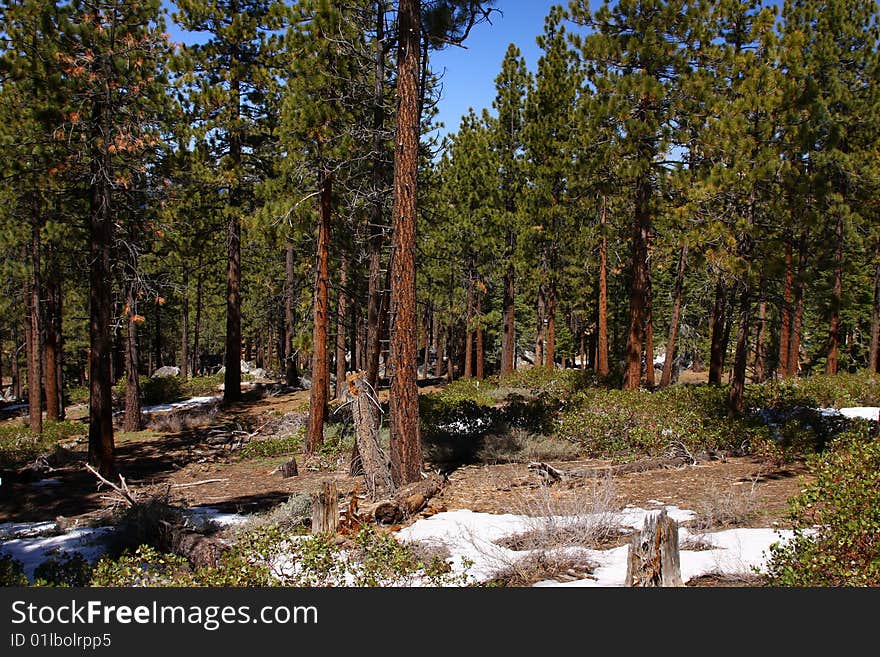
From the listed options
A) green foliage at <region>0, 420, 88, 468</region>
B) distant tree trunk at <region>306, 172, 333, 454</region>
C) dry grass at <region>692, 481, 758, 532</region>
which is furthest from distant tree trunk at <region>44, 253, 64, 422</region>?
dry grass at <region>692, 481, 758, 532</region>

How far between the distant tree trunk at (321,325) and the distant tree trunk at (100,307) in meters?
4.00

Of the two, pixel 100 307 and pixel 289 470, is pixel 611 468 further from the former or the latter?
pixel 100 307

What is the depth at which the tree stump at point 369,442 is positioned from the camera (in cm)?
909

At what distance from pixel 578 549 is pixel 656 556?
151 centimetres

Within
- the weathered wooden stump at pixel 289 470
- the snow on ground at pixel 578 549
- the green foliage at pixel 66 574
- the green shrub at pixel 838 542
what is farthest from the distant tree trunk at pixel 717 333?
the green foliage at pixel 66 574

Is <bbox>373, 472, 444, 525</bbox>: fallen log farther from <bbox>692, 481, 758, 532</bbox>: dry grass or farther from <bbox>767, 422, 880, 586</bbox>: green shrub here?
<bbox>767, 422, 880, 586</bbox>: green shrub

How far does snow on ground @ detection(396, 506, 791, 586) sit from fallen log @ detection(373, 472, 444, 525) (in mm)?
329

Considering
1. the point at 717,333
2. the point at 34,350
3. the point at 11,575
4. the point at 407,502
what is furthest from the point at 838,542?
the point at 34,350

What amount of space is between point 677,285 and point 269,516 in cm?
1846

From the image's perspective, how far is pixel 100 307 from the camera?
11898 millimetres

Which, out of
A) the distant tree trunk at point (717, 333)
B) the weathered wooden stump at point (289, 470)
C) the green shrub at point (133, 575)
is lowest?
the weathered wooden stump at point (289, 470)

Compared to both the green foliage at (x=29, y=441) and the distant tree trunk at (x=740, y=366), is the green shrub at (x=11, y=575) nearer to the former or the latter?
the green foliage at (x=29, y=441)

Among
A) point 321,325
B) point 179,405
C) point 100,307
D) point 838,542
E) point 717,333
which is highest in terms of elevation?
point 100,307

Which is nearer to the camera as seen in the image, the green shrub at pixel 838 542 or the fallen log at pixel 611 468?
the green shrub at pixel 838 542
